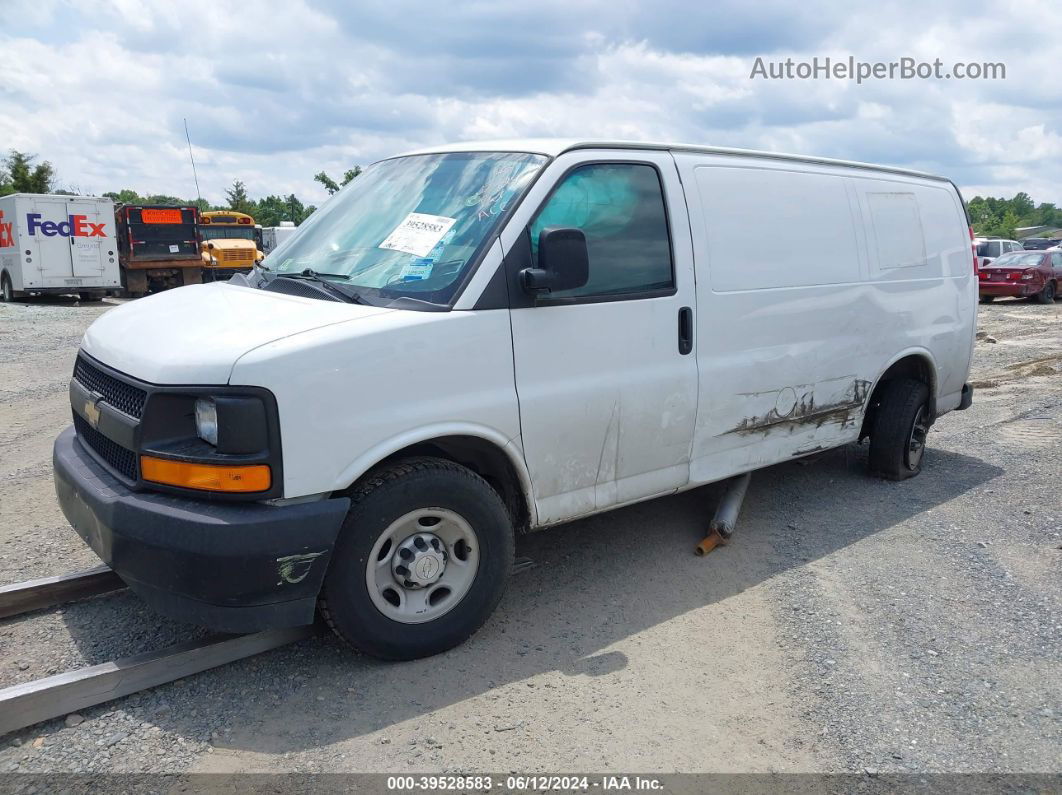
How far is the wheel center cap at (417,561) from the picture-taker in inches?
140

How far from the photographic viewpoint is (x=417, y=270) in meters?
3.76

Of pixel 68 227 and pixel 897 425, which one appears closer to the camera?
pixel 897 425

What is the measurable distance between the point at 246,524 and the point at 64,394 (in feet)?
23.6

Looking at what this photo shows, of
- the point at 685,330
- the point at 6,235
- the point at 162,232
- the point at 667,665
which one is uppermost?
the point at 162,232

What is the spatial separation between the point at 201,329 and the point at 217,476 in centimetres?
67

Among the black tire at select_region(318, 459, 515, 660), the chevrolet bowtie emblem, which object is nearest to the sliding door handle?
the black tire at select_region(318, 459, 515, 660)

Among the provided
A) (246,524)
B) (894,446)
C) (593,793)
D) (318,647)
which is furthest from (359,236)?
(894,446)

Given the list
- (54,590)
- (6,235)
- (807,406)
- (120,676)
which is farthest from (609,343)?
(6,235)

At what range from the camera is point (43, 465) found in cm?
636

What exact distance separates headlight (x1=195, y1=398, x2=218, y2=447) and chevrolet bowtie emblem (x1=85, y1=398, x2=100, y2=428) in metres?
0.69

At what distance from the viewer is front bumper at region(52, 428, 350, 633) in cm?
309

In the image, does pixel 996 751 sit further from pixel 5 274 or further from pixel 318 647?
pixel 5 274

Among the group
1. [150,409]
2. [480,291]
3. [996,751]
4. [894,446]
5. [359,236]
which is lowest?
[996,751]

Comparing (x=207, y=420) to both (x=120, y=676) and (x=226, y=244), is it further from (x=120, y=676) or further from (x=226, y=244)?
(x=226, y=244)
